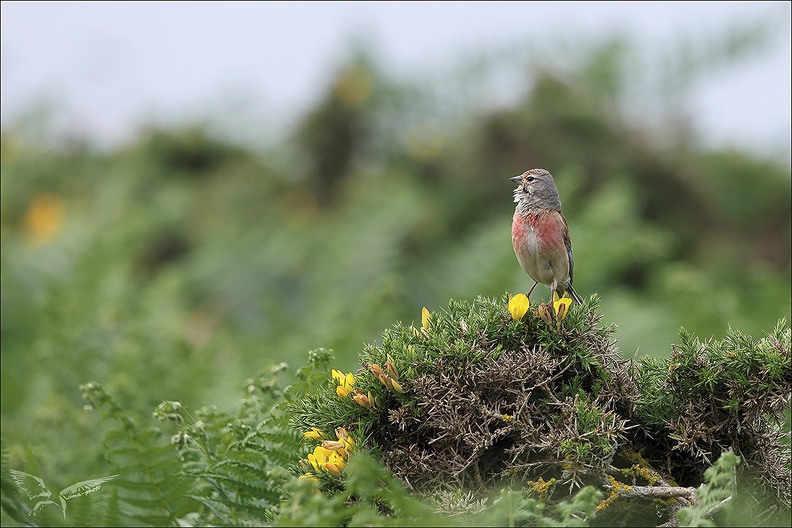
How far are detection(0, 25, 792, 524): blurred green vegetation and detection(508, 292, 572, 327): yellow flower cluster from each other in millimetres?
3144

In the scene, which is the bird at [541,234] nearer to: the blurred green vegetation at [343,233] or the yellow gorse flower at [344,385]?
the yellow gorse flower at [344,385]

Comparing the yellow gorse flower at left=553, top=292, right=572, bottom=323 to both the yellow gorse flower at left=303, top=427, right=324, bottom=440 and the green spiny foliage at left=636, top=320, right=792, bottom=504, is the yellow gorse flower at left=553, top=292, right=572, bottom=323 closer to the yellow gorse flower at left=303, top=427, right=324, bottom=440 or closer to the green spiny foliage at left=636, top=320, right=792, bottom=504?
the green spiny foliage at left=636, top=320, right=792, bottom=504

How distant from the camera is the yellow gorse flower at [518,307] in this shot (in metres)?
2.72

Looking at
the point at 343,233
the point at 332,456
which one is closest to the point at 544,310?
the point at 332,456

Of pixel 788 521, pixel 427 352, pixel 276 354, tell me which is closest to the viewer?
pixel 788 521

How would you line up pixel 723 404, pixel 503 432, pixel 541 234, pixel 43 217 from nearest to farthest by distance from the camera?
pixel 503 432 < pixel 723 404 < pixel 541 234 < pixel 43 217

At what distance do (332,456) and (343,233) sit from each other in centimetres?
812

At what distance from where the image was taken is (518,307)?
8.95 feet

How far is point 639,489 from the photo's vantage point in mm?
2506

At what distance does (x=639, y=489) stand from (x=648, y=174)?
880 cm

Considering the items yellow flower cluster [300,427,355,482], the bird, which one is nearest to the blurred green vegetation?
the bird

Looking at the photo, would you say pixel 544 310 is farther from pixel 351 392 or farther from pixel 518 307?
pixel 351 392

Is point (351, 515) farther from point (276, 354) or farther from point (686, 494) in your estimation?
point (276, 354)

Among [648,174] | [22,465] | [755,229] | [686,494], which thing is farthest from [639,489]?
[755,229]
